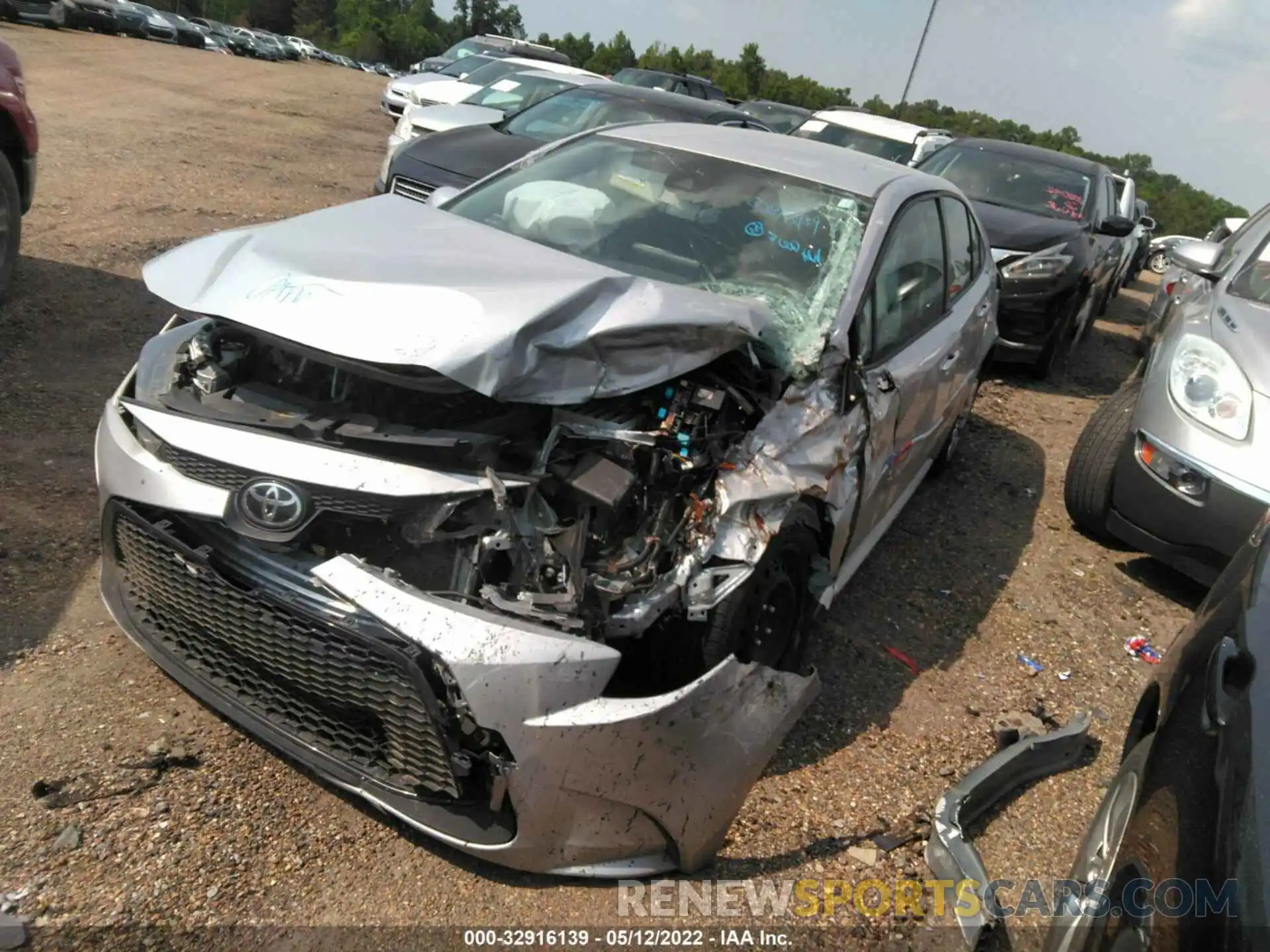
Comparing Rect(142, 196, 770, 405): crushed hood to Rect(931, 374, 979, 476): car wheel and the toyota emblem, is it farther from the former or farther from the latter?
Rect(931, 374, 979, 476): car wheel

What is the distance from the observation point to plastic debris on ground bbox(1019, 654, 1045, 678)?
3764 millimetres

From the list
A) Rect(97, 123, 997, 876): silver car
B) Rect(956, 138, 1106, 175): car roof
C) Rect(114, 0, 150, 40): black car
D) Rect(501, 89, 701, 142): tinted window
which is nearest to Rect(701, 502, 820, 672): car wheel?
Rect(97, 123, 997, 876): silver car

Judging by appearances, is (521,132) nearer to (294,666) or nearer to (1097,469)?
(1097,469)

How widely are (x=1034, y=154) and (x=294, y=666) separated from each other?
8.48 meters

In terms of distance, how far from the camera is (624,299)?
277cm

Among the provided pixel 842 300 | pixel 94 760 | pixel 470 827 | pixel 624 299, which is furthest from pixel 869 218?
pixel 94 760

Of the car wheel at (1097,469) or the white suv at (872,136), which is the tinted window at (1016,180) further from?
the car wheel at (1097,469)

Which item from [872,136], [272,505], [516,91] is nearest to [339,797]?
[272,505]

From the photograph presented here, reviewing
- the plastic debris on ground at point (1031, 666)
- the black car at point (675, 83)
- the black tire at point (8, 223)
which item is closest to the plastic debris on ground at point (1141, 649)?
the plastic debris on ground at point (1031, 666)

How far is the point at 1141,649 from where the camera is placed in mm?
4070

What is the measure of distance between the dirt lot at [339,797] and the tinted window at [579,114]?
2.84m

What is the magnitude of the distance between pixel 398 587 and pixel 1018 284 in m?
6.14

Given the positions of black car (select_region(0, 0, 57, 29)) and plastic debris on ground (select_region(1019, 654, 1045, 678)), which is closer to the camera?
plastic debris on ground (select_region(1019, 654, 1045, 678))

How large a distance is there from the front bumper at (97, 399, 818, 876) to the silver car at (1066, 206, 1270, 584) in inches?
94.3
